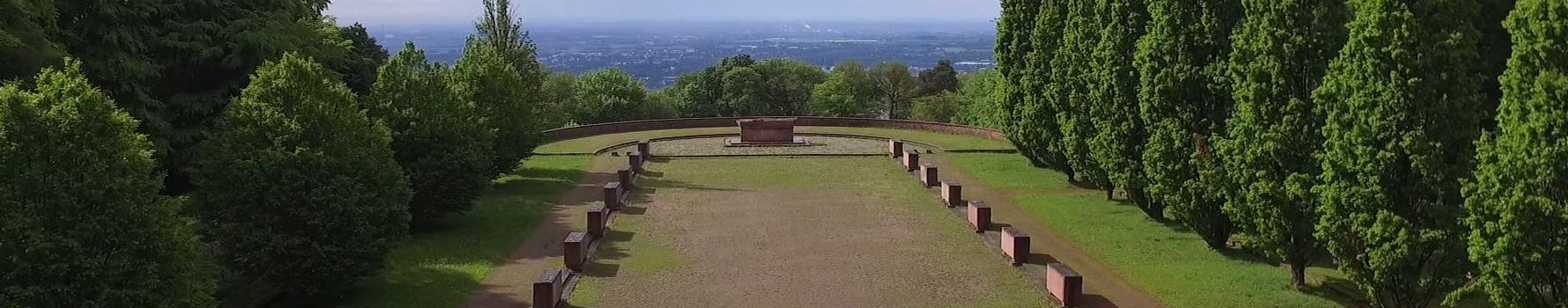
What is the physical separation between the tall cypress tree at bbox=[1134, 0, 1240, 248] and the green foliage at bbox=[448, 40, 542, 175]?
586 inches

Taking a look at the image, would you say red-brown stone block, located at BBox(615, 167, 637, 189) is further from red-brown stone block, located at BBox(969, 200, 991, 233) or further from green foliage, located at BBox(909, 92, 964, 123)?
green foliage, located at BBox(909, 92, 964, 123)

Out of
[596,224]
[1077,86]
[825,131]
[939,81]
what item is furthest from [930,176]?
[939,81]

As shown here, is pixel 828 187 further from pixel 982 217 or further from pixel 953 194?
pixel 982 217

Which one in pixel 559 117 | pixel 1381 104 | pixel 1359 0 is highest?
pixel 1359 0

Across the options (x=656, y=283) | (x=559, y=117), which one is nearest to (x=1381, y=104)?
(x=656, y=283)

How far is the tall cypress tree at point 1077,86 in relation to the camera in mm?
25312

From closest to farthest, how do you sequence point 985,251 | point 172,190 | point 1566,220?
point 1566,220, point 985,251, point 172,190

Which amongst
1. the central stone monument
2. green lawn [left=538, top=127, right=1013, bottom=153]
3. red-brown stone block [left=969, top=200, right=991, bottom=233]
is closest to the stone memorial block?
red-brown stone block [left=969, top=200, right=991, bottom=233]

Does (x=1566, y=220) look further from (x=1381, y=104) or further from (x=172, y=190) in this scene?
(x=172, y=190)

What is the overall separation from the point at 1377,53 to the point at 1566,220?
9.54 ft

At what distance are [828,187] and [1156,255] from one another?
10.9 meters

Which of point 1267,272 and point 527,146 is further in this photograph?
point 527,146

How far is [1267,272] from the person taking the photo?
1834 cm

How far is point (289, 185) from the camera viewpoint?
49.8 feet
